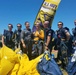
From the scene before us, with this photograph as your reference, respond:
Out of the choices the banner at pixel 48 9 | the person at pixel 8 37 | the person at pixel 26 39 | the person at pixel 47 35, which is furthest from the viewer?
the banner at pixel 48 9

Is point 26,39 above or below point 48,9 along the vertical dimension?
below

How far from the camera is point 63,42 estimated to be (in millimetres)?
9258

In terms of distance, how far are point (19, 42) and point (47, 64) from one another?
13.1 ft

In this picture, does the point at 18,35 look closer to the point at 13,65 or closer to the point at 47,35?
the point at 47,35

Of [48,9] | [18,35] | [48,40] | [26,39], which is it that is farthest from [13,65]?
[48,9]

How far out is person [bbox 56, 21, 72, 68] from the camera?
902 cm

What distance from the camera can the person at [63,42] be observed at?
902 cm

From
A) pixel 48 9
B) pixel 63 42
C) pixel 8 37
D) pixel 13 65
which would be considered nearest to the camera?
pixel 13 65

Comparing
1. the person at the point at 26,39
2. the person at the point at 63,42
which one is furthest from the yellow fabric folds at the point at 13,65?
the person at the point at 26,39

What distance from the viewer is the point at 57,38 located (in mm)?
9484

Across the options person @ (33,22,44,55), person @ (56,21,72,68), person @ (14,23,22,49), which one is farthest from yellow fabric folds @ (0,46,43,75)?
person @ (14,23,22,49)

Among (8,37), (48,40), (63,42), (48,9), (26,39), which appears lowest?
(63,42)

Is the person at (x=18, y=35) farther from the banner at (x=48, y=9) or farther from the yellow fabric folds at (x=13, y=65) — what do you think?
the yellow fabric folds at (x=13, y=65)

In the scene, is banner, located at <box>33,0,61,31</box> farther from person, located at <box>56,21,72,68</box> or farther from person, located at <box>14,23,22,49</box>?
person, located at <box>56,21,72,68</box>
